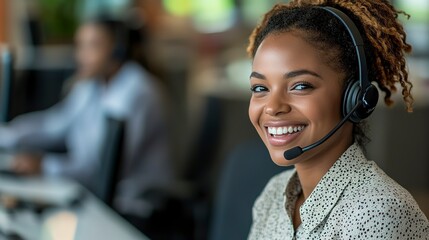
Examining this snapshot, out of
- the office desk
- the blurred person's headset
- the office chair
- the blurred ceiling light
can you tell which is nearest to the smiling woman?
the office desk

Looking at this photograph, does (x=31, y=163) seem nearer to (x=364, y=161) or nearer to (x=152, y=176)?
(x=152, y=176)

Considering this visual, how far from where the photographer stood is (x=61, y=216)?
2082mm

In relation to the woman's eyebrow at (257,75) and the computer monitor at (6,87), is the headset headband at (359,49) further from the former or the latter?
the computer monitor at (6,87)

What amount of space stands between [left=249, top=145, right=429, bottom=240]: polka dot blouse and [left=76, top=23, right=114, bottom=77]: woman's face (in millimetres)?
2179

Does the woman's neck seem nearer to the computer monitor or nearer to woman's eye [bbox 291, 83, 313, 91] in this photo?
woman's eye [bbox 291, 83, 313, 91]

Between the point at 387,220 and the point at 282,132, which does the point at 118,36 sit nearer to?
the point at 282,132

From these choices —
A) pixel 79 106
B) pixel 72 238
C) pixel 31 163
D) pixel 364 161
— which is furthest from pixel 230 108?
pixel 364 161

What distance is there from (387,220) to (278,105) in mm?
204

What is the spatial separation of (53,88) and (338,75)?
3601 mm

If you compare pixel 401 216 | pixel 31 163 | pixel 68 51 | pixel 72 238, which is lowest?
pixel 68 51

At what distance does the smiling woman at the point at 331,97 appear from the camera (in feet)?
3.28

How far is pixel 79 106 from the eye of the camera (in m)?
3.22

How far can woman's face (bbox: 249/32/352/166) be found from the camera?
1020mm

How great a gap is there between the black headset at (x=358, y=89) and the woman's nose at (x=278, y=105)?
7 cm
